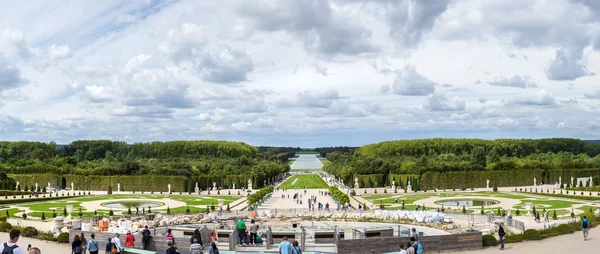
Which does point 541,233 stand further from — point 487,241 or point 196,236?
A: point 196,236

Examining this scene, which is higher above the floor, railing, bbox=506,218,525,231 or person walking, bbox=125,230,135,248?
person walking, bbox=125,230,135,248

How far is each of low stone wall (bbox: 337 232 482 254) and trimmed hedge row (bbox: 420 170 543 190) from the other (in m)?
57.9

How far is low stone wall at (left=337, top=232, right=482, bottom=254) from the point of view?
21750 millimetres

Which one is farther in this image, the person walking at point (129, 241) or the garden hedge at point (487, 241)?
the garden hedge at point (487, 241)

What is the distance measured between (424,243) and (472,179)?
62276mm

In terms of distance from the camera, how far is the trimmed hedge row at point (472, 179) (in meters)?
80.4

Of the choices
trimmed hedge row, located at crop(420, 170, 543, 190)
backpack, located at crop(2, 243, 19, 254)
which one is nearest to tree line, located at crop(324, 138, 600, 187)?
trimmed hedge row, located at crop(420, 170, 543, 190)

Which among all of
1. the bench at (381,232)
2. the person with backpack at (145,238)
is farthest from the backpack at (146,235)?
the bench at (381,232)

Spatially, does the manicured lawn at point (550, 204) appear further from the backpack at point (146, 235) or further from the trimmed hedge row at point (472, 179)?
the backpack at point (146, 235)


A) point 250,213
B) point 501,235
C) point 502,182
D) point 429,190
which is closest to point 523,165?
point 502,182

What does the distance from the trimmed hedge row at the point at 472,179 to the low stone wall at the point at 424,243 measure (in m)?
57.9

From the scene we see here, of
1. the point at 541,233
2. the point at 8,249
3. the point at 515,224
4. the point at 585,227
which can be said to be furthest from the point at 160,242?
the point at 515,224

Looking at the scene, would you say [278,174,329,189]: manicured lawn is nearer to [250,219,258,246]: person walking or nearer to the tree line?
the tree line

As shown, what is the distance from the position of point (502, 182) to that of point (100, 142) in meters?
128
